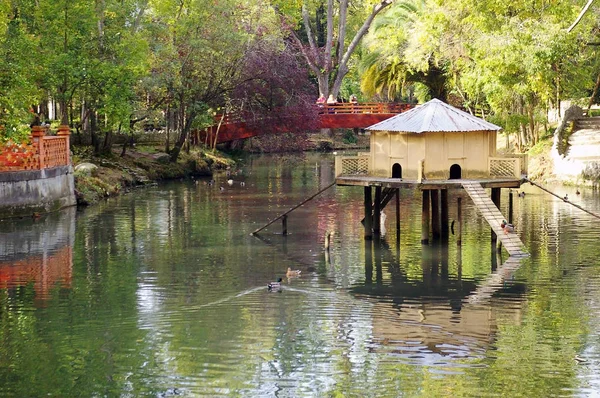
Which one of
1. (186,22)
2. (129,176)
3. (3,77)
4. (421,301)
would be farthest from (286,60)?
(421,301)

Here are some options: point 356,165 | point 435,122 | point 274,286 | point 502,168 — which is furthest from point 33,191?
point 502,168

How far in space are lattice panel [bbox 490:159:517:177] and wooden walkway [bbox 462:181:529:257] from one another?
1.31 meters

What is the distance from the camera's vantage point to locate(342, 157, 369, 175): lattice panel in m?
41.1

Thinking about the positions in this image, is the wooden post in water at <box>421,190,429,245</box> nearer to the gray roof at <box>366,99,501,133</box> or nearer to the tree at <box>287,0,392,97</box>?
the gray roof at <box>366,99,501,133</box>

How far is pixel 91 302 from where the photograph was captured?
3111 centimetres

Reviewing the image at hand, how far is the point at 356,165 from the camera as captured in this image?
1624 inches

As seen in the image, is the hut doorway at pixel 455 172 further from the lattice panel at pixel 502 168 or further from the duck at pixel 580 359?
the duck at pixel 580 359

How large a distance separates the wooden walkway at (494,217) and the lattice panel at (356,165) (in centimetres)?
418

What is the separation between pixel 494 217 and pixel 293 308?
10.3 m

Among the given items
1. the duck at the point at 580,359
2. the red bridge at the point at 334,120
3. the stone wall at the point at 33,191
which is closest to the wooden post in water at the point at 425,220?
the duck at the point at 580,359

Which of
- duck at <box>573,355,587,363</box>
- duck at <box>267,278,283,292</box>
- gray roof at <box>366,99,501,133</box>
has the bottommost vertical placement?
duck at <box>573,355,587,363</box>

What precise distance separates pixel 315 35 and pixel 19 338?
251 feet

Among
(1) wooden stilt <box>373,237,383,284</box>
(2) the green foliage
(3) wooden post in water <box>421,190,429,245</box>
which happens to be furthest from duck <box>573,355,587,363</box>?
(2) the green foliage

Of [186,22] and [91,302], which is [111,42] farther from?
[91,302]
